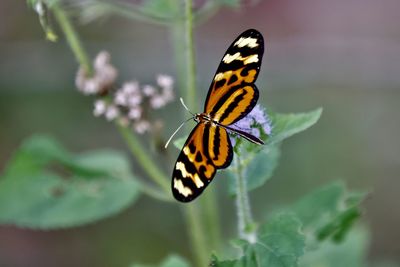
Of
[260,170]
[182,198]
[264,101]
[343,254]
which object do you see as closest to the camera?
[182,198]

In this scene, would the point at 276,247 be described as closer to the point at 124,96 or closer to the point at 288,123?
the point at 288,123

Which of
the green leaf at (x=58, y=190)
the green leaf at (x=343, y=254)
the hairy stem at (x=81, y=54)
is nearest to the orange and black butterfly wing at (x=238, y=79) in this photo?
the hairy stem at (x=81, y=54)

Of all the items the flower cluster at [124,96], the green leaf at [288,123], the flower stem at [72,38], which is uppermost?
the flower stem at [72,38]

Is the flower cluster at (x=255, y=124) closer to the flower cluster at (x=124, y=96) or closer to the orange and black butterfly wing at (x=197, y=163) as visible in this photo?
the orange and black butterfly wing at (x=197, y=163)

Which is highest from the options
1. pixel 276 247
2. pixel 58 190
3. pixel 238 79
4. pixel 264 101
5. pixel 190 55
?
pixel 264 101

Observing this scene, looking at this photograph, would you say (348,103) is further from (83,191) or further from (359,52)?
(83,191)

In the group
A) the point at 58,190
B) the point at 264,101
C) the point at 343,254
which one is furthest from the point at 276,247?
the point at 264,101

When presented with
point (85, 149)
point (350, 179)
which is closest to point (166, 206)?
point (85, 149)

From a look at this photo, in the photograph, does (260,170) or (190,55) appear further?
(260,170)
